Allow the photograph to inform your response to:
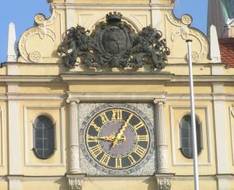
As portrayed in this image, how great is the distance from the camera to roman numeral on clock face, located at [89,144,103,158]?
1463 inches

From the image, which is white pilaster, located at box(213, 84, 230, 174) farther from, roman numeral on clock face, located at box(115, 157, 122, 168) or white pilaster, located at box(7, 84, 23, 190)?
white pilaster, located at box(7, 84, 23, 190)

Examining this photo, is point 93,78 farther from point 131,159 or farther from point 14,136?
point 14,136

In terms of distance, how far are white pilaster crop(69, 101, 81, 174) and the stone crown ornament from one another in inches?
47.0

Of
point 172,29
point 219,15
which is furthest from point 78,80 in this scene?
point 219,15

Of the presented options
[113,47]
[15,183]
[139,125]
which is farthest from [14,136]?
[113,47]

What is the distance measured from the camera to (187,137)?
37750 mm

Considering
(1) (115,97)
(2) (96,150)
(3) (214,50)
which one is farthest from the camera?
(3) (214,50)

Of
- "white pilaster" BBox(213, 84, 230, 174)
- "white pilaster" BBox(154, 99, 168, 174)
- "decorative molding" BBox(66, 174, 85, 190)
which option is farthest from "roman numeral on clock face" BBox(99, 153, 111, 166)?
"white pilaster" BBox(213, 84, 230, 174)

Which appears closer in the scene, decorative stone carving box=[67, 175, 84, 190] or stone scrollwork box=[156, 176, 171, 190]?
decorative stone carving box=[67, 175, 84, 190]

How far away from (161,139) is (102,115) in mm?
1664

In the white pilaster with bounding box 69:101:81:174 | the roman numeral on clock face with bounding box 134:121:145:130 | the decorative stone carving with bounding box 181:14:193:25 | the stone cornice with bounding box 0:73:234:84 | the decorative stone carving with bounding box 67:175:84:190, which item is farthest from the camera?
the decorative stone carving with bounding box 181:14:193:25

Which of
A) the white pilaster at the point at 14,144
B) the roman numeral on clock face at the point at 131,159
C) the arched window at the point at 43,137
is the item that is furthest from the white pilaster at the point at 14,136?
the roman numeral on clock face at the point at 131,159

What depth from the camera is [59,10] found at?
38.2m

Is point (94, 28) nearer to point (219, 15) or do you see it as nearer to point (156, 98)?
point (156, 98)
